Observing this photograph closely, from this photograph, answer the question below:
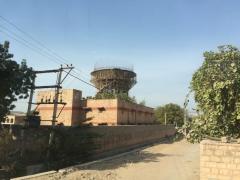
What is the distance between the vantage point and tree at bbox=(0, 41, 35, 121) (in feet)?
56.1

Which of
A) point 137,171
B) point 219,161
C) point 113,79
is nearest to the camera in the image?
point 219,161

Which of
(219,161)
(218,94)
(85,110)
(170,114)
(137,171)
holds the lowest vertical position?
(137,171)

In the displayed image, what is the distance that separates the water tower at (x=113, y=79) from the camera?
47.0 m

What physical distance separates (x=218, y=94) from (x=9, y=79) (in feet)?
32.9

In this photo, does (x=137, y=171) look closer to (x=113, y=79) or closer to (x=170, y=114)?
(x=113, y=79)

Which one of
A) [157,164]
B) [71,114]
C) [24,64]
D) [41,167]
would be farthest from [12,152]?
[71,114]

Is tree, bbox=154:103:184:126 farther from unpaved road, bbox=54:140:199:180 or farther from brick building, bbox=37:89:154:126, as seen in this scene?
unpaved road, bbox=54:140:199:180

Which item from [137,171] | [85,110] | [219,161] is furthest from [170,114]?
[219,161]

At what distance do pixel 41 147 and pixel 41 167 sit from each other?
1104mm

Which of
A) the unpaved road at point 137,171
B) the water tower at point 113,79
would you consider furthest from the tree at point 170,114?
the unpaved road at point 137,171

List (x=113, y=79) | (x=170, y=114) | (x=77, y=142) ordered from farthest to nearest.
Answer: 1. (x=170, y=114)
2. (x=113, y=79)
3. (x=77, y=142)

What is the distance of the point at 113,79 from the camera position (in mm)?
47344

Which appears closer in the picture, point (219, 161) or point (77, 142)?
point (219, 161)

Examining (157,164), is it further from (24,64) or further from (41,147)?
(24,64)
